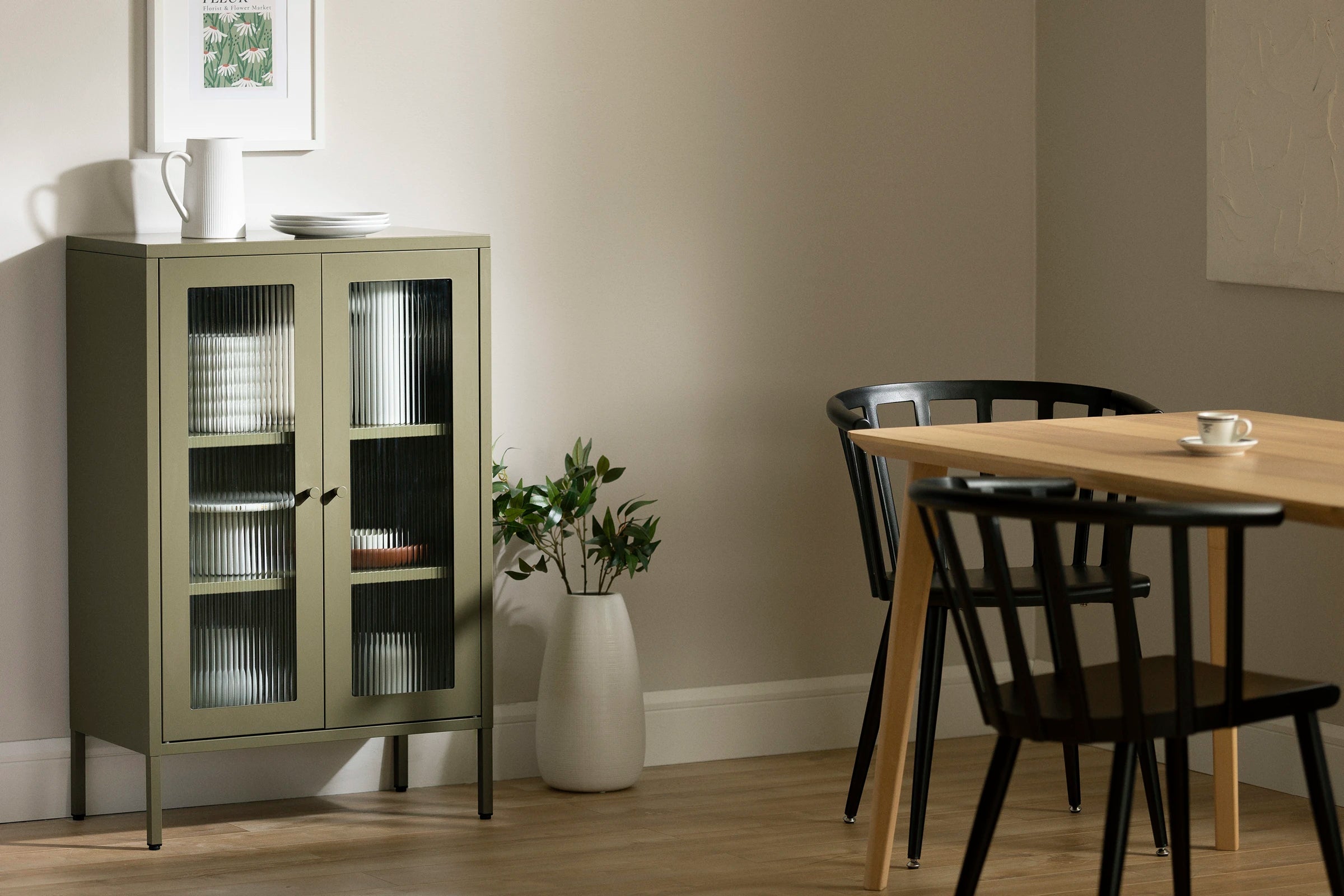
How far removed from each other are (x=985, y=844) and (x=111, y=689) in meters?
1.86

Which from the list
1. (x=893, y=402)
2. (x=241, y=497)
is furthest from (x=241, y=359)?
(x=893, y=402)

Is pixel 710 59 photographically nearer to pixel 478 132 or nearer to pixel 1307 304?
pixel 478 132

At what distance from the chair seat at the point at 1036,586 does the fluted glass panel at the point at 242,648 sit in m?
1.15

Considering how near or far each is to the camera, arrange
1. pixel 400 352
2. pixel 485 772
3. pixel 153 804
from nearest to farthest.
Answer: pixel 153 804 < pixel 400 352 < pixel 485 772

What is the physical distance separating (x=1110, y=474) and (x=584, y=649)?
60.6 inches

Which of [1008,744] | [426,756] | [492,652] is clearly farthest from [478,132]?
[1008,744]

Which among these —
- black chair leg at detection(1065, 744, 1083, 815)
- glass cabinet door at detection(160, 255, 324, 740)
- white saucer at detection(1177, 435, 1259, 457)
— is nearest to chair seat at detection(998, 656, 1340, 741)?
white saucer at detection(1177, 435, 1259, 457)

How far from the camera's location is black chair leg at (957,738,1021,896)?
2338mm

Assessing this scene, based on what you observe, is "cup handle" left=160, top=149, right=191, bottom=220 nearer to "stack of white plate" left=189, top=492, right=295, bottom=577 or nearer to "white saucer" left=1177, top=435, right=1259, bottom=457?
"stack of white plate" left=189, top=492, right=295, bottom=577

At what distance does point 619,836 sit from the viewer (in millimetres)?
3516

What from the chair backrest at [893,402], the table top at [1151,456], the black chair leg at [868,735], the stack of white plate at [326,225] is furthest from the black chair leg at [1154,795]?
the stack of white plate at [326,225]

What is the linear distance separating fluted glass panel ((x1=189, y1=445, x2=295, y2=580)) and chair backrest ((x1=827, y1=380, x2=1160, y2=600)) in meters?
1.05

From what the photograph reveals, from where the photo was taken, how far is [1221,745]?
3328 mm

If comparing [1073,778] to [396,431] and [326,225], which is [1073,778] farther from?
[326,225]
